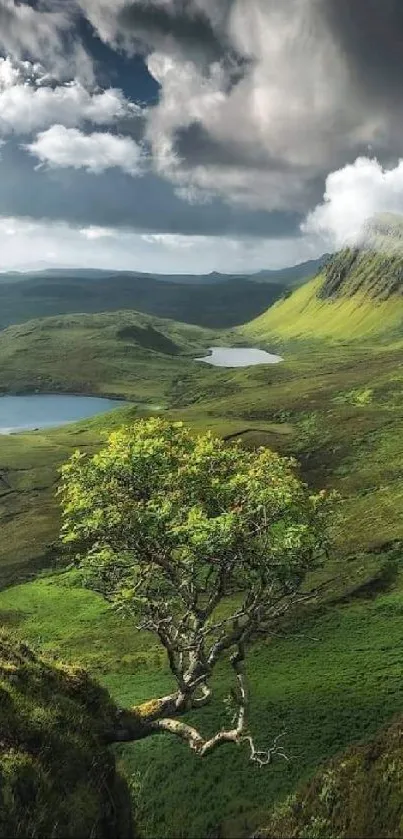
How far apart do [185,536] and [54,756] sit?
9729 mm

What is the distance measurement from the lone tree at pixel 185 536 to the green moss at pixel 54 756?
90.6 inches

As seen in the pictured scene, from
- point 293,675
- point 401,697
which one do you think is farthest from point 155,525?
point 293,675

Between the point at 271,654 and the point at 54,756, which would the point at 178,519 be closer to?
the point at 54,756

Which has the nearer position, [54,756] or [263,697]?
[54,756]

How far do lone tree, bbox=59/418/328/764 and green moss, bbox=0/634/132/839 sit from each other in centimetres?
230

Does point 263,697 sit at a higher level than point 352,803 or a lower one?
lower

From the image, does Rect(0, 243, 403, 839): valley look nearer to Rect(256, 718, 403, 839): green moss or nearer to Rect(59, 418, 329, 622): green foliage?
Rect(256, 718, 403, 839): green moss

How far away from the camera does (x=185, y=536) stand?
27.7 metres

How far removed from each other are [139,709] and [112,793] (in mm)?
4173

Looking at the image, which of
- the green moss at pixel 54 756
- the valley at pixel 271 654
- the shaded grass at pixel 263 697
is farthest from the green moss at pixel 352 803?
the green moss at pixel 54 756

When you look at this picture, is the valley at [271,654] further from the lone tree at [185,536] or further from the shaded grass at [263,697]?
the lone tree at [185,536]

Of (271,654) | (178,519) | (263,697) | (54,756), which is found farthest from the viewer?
(271,654)

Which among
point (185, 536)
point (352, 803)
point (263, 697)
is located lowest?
point (263, 697)

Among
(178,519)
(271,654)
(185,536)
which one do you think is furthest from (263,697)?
(185,536)
